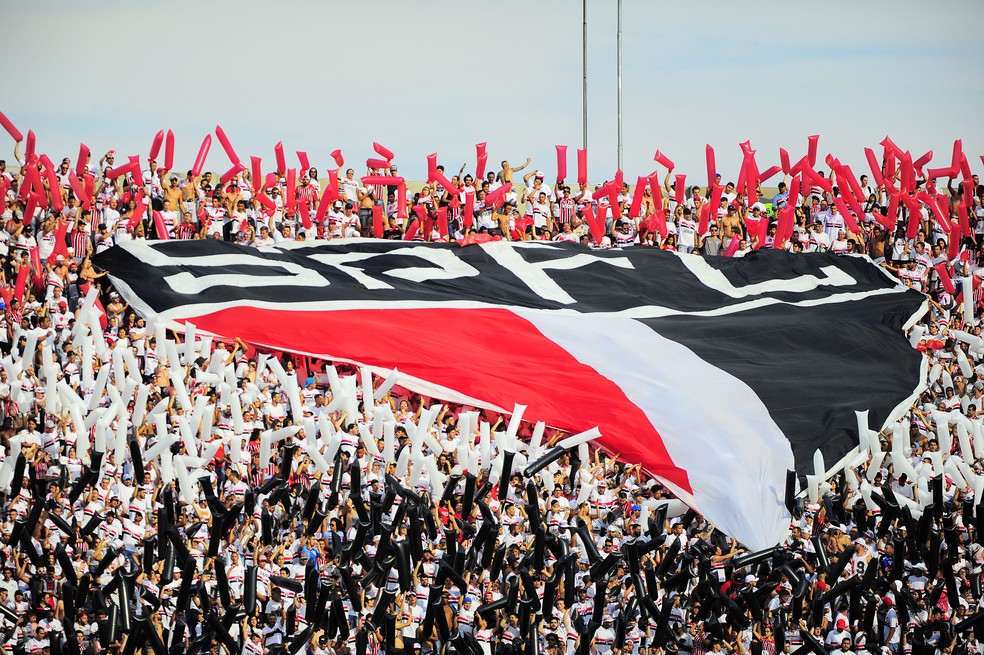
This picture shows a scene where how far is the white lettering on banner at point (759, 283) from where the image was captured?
547 inches

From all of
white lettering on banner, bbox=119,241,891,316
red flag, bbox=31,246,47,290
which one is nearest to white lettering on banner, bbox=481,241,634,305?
white lettering on banner, bbox=119,241,891,316

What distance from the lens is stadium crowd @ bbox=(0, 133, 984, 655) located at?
935 cm

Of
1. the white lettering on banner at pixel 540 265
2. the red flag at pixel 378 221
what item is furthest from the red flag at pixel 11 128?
the white lettering on banner at pixel 540 265

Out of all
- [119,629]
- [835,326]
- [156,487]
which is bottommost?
[119,629]

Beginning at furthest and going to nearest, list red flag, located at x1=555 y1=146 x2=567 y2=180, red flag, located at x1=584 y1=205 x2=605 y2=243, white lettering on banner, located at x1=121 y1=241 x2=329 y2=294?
red flag, located at x1=555 y1=146 x2=567 y2=180
red flag, located at x1=584 y1=205 x2=605 y2=243
white lettering on banner, located at x1=121 y1=241 x2=329 y2=294

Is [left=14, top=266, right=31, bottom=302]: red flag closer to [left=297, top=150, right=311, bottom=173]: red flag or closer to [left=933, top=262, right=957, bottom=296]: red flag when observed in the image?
[left=297, top=150, right=311, bottom=173]: red flag

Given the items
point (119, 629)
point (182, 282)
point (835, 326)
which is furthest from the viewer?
point (835, 326)

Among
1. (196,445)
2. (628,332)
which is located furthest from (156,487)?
(628,332)

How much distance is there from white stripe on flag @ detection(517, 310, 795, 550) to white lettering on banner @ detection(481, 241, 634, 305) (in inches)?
27.0

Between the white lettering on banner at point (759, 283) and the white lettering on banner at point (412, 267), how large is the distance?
2.41m

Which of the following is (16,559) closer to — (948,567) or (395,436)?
(395,436)

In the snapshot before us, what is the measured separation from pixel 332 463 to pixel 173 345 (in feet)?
5.69

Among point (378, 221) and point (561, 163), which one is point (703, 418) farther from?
point (561, 163)

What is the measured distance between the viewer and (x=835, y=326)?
43.2 feet
